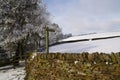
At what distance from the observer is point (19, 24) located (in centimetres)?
2519

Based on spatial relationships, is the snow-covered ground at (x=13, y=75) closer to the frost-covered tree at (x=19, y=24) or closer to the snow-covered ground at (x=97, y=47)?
the snow-covered ground at (x=97, y=47)

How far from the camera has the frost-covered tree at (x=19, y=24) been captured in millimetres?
24828

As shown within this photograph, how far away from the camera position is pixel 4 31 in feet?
81.9

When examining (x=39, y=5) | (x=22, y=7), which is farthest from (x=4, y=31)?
(x=39, y=5)

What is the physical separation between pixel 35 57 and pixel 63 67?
3607 millimetres

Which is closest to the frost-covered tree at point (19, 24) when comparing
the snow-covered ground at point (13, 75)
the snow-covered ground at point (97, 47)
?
the snow-covered ground at point (97, 47)

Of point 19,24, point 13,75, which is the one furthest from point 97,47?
point 19,24

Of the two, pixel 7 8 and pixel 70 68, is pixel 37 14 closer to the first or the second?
pixel 7 8

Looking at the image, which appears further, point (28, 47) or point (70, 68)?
point (28, 47)

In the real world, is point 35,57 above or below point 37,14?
below

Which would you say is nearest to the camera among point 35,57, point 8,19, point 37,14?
point 35,57

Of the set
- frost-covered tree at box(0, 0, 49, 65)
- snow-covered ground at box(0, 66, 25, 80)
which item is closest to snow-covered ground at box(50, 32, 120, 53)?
snow-covered ground at box(0, 66, 25, 80)

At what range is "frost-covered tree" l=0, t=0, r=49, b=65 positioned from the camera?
24.8 metres

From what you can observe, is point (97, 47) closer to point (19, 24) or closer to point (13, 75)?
point (13, 75)
